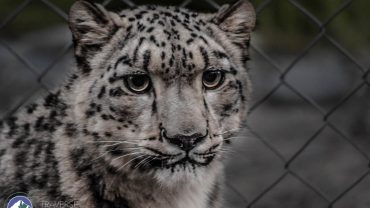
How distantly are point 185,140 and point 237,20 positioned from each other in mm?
537

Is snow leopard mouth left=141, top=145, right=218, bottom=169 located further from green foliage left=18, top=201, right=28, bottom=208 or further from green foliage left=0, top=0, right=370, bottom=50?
green foliage left=0, top=0, right=370, bottom=50

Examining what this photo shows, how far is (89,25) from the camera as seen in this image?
2.79 meters

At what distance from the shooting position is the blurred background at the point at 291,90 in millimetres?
4766

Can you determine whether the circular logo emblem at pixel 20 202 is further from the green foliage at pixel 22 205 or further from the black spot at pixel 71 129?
the black spot at pixel 71 129

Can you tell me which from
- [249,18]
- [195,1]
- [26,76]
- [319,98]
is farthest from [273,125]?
[249,18]

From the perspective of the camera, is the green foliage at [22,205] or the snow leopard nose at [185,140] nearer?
the snow leopard nose at [185,140]

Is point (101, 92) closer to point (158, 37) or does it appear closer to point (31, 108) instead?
point (158, 37)

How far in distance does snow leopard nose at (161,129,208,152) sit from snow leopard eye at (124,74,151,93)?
6.1 inches

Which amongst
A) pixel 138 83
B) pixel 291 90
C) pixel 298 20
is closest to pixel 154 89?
pixel 138 83

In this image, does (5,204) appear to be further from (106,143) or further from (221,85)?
(221,85)

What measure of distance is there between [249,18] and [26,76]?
3587mm

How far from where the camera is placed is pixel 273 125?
6.05 meters

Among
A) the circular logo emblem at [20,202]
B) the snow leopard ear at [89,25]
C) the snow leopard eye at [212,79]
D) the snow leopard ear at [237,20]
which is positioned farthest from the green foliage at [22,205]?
the snow leopard ear at [237,20]

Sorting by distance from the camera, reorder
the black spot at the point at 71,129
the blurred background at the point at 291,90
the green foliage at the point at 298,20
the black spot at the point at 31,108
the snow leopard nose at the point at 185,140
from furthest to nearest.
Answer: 1. the green foliage at the point at 298,20
2. the blurred background at the point at 291,90
3. the black spot at the point at 31,108
4. the black spot at the point at 71,129
5. the snow leopard nose at the point at 185,140
